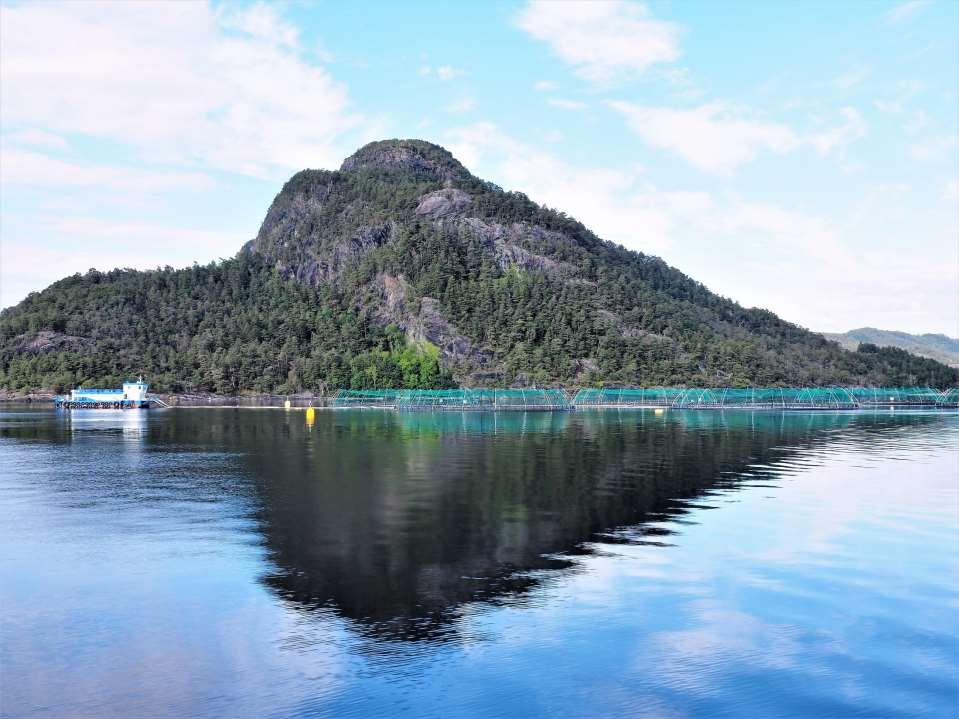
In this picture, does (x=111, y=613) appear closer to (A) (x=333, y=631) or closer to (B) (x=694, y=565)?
(A) (x=333, y=631)

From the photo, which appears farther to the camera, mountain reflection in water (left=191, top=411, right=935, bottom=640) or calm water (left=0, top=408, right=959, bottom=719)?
mountain reflection in water (left=191, top=411, right=935, bottom=640)

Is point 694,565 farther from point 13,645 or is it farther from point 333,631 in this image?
point 13,645

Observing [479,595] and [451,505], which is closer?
[479,595]

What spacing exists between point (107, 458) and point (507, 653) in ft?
250

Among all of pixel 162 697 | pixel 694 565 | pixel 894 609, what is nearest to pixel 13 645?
pixel 162 697

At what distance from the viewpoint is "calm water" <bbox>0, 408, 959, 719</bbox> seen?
24797 mm

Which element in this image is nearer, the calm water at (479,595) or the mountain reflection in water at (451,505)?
the calm water at (479,595)

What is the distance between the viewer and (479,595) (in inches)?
1334

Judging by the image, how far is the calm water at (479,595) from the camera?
24.8 m

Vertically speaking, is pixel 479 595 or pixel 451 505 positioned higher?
pixel 451 505

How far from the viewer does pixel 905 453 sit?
9631cm

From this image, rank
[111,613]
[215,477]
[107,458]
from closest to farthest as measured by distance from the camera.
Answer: [111,613]
[215,477]
[107,458]

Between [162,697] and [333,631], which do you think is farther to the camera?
[333,631]

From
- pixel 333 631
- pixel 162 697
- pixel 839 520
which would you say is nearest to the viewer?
pixel 162 697
